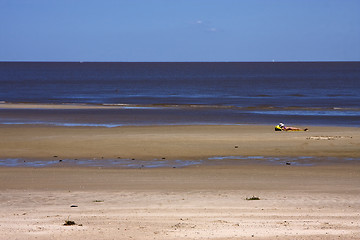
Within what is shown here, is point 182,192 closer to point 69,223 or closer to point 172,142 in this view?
point 69,223

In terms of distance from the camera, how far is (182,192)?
13.5 meters

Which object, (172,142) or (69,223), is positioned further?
(172,142)

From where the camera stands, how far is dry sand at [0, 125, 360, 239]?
9.30 meters

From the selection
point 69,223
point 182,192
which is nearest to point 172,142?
point 182,192

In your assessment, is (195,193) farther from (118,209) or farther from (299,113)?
(299,113)

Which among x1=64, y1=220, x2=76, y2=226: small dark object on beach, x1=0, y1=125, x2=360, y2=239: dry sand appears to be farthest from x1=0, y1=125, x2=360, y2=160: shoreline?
x1=64, y1=220, x2=76, y2=226: small dark object on beach

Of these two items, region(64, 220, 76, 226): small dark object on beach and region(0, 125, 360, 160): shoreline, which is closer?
region(64, 220, 76, 226): small dark object on beach

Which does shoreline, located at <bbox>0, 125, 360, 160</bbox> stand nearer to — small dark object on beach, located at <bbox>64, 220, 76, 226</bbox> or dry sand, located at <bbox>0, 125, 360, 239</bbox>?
dry sand, located at <bbox>0, 125, 360, 239</bbox>

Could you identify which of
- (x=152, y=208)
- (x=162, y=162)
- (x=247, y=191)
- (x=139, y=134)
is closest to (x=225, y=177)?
(x=247, y=191)

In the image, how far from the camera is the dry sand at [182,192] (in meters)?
9.30

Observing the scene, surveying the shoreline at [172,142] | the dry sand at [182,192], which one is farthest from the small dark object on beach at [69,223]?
the shoreline at [172,142]

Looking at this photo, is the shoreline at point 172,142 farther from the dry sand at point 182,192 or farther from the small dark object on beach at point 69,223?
the small dark object on beach at point 69,223

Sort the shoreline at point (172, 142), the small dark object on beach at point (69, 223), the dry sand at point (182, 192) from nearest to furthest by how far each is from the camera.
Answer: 1. the dry sand at point (182, 192)
2. the small dark object on beach at point (69, 223)
3. the shoreline at point (172, 142)

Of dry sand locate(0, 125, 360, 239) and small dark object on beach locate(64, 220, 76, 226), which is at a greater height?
small dark object on beach locate(64, 220, 76, 226)
